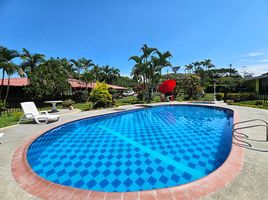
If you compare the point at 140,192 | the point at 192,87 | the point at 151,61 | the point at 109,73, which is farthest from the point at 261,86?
the point at 109,73

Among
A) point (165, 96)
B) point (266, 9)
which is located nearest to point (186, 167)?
point (266, 9)

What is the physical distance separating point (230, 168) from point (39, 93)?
67.2 feet

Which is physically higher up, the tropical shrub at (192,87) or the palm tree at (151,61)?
the palm tree at (151,61)

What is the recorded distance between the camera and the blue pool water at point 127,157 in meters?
3.99

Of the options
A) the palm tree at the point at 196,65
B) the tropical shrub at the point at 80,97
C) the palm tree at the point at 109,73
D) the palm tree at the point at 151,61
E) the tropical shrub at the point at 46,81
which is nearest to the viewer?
the tropical shrub at the point at 46,81

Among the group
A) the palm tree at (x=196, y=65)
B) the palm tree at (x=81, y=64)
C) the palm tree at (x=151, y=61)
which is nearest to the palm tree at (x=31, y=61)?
the palm tree at (x=81, y=64)

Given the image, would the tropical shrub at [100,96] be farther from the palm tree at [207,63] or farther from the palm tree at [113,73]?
the palm tree at [207,63]

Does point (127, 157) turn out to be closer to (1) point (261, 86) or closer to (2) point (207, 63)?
(1) point (261, 86)

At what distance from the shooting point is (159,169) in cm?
448

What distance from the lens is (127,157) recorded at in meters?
5.34

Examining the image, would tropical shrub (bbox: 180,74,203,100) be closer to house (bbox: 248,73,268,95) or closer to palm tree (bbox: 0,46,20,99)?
house (bbox: 248,73,268,95)

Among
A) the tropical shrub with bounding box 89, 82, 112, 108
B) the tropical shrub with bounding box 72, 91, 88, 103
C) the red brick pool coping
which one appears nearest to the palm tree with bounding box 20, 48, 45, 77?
the tropical shrub with bounding box 72, 91, 88, 103

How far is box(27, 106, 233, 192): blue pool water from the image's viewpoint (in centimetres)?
399

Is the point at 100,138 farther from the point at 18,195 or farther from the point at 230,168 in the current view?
the point at 230,168
